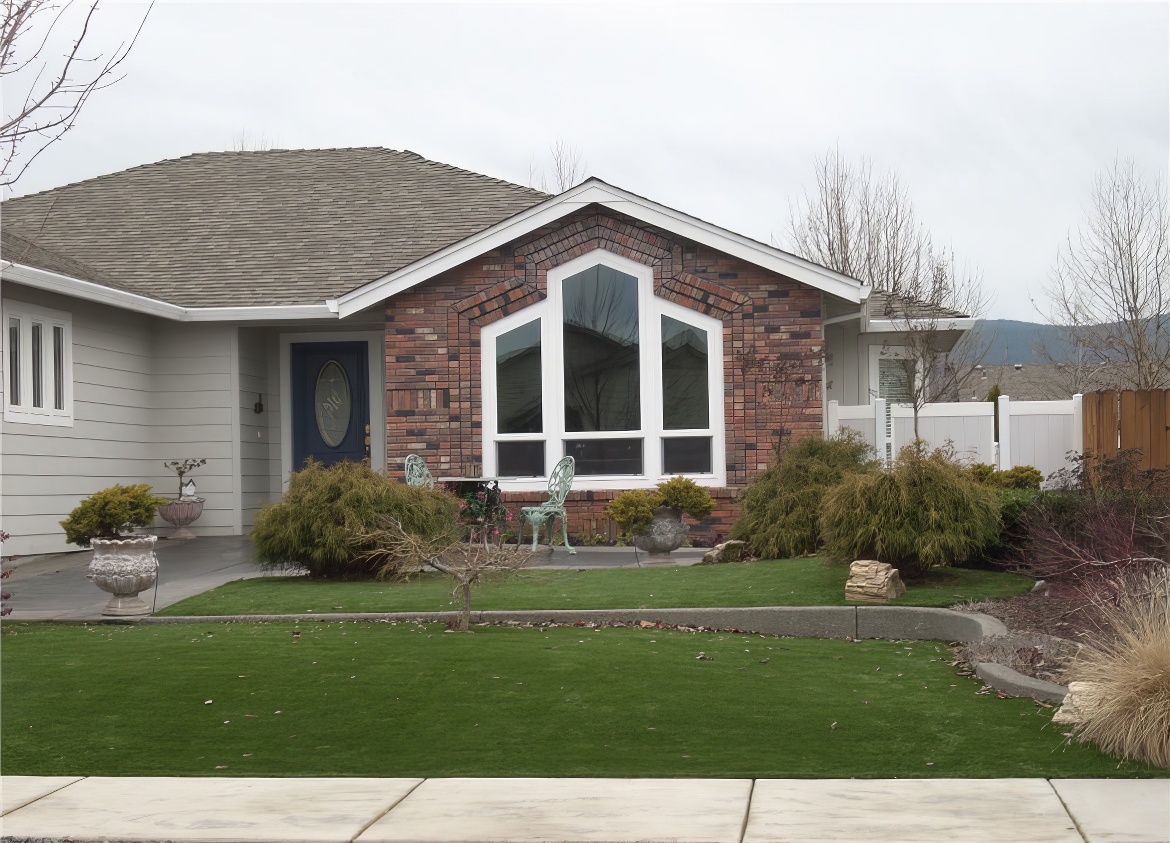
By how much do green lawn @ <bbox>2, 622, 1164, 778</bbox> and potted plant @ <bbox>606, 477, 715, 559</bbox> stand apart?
4.30m

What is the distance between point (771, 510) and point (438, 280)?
18.7ft

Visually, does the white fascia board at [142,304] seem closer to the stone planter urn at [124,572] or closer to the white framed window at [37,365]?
the white framed window at [37,365]

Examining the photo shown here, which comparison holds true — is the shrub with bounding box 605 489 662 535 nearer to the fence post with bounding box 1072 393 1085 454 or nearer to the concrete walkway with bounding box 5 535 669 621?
the concrete walkway with bounding box 5 535 669 621

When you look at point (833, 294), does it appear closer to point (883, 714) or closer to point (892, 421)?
point (892, 421)

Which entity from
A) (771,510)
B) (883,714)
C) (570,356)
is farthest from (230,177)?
(883,714)

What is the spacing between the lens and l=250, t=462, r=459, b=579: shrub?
449 inches

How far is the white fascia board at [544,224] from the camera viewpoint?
1506 cm

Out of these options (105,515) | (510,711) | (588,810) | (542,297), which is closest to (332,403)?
(542,297)

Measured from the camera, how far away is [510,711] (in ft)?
22.0

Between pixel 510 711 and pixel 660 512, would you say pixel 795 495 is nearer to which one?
pixel 660 512

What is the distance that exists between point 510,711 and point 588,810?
1.58 metres

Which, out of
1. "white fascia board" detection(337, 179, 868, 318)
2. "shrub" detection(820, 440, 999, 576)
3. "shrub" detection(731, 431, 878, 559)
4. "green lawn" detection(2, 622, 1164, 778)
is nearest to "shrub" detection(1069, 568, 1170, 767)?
"green lawn" detection(2, 622, 1164, 778)

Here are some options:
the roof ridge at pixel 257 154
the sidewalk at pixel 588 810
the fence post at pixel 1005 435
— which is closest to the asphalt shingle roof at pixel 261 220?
the roof ridge at pixel 257 154

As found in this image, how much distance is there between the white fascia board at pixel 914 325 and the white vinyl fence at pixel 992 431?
1.31 m
